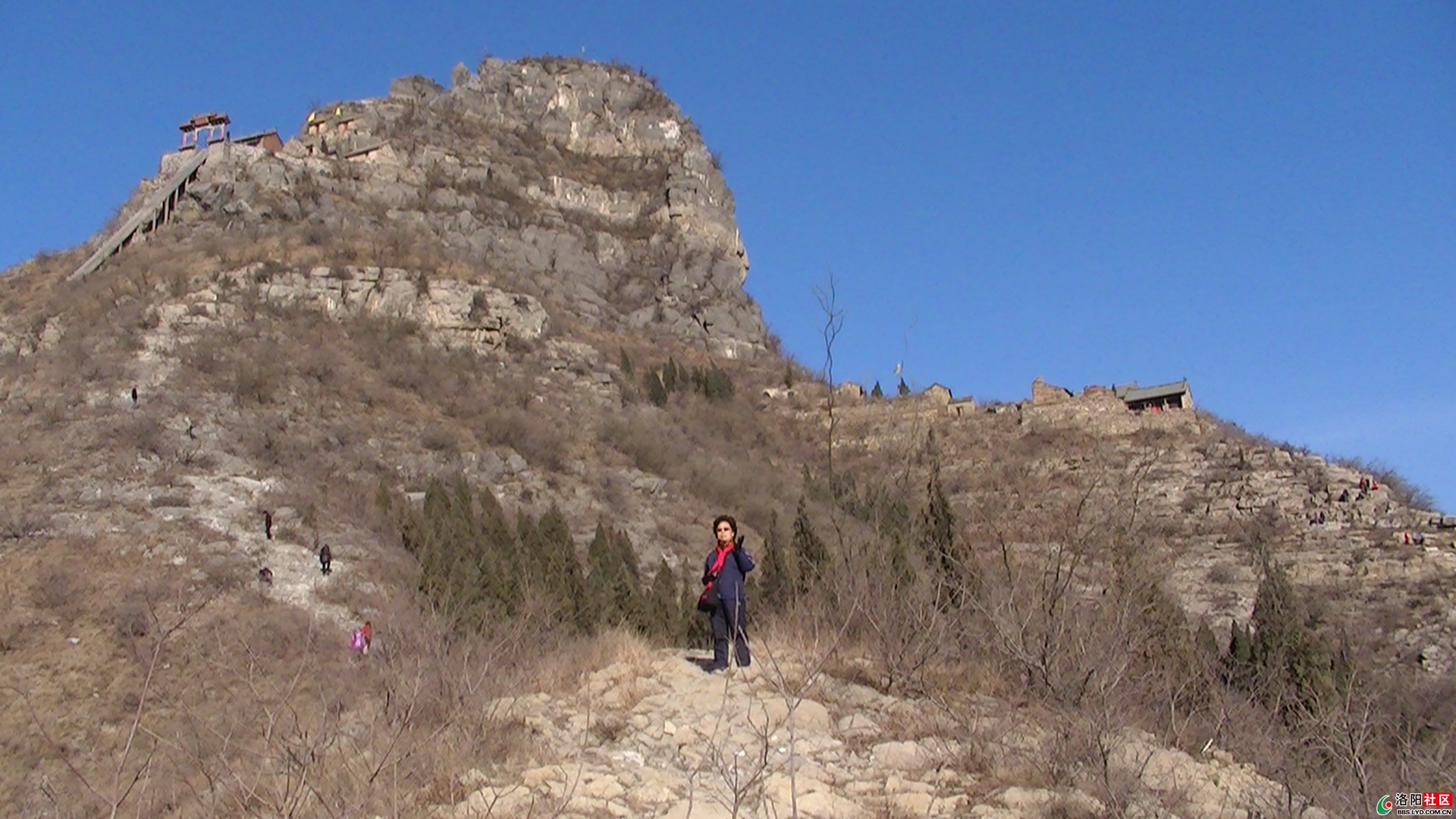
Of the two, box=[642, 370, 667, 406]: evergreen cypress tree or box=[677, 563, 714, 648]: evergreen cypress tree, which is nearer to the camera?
box=[677, 563, 714, 648]: evergreen cypress tree

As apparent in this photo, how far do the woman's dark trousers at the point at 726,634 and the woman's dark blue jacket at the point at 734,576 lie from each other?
5 cm

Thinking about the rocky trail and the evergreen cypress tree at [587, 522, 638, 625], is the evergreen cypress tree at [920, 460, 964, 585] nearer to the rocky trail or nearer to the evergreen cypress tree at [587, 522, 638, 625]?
the rocky trail

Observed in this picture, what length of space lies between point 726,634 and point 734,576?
47 cm

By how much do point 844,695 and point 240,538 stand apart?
17.9m

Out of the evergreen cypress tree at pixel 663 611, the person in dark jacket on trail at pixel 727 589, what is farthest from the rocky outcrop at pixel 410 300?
the person in dark jacket on trail at pixel 727 589

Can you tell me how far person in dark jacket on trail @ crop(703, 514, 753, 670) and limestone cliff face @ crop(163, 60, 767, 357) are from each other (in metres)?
35.3

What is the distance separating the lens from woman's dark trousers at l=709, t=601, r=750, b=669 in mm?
7230

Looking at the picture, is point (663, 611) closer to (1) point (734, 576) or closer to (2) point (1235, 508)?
(1) point (734, 576)

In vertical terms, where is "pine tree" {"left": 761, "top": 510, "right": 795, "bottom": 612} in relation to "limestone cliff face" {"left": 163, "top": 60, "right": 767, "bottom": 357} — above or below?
below

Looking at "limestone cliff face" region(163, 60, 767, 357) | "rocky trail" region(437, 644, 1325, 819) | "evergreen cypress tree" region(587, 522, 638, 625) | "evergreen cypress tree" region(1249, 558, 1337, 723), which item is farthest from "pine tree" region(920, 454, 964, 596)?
"limestone cliff face" region(163, 60, 767, 357)

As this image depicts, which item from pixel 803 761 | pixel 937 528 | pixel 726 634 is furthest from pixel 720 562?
pixel 937 528

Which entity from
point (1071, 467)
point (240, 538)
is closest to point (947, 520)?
point (240, 538)

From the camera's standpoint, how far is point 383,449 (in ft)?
94.0

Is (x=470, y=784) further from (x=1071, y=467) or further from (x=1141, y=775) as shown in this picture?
(x=1071, y=467)
